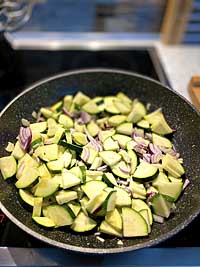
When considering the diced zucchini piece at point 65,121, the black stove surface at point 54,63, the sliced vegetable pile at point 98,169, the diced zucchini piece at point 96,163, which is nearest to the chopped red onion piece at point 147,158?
the sliced vegetable pile at point 98,169

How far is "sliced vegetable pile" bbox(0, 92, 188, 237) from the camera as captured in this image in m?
0.66

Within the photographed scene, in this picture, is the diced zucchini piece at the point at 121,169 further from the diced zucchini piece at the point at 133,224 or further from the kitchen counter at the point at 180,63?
the kitchen counter at the point at 180,63

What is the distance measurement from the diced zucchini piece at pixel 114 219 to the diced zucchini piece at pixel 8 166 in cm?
22

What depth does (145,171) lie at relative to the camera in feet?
2.35

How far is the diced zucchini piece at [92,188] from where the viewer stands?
67cm

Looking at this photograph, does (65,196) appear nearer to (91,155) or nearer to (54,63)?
(91,155)

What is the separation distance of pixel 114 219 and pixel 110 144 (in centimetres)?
19

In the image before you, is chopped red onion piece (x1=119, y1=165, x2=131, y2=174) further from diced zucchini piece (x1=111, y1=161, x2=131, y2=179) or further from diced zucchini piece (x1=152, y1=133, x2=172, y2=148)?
diced zucchini piece (x1=152, y1=133, x2=172, y2=148)

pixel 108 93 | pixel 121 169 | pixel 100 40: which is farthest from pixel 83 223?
pixel 100 40

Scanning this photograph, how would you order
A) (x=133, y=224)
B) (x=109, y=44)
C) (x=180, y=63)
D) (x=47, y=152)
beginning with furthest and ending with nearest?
1. (x=109, y=44)
2. (x=180, y=63)
3. (x=47, y=152)
4. (x=133, y=224)

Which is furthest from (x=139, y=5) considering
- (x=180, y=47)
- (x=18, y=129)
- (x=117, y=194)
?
(x=117, y=194)

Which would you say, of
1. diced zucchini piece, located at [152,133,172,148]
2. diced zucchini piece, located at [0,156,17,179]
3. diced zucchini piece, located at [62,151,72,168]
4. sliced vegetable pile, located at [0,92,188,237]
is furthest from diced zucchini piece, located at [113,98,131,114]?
diced zucchini piece, located at [0,156,17,179]

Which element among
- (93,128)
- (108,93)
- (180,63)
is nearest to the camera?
(93,128)

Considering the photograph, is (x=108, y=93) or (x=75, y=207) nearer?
(x=75, y=207)
